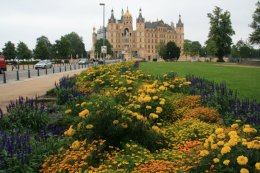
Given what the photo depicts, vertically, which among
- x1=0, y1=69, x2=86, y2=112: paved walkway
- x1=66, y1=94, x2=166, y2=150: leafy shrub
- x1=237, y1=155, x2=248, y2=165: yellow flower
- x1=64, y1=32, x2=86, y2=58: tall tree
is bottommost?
x1=0, y1=69, x2=86, y2=112: paved walkway

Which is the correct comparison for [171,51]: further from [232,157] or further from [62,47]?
[232,157]

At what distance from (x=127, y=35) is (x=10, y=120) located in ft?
577

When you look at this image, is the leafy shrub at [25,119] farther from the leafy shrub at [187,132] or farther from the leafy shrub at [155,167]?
the leafy shrub at [155,167]

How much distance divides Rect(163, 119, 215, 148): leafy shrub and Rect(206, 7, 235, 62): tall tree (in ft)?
266

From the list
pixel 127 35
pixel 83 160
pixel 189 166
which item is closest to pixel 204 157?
pixel 189 166

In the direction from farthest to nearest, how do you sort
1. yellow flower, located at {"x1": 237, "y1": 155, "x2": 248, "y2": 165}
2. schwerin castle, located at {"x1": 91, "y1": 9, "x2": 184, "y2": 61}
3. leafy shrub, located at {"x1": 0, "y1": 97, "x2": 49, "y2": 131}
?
schwerin castle, located at {"x1": 91, "y1": 9, "x2": 184, "y2": 61} < leafy shrub, located at {"x1": 0, "y1": 97, "x2": 49, "y2": 131} < yellow flower, located at {"x1": 237, "y1": 155, "x2": 248, "y2": 165}

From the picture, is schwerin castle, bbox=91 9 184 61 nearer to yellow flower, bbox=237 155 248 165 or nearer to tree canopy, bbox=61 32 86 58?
tree canopy, bbox=61 32 86 58

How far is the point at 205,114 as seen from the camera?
906 cm

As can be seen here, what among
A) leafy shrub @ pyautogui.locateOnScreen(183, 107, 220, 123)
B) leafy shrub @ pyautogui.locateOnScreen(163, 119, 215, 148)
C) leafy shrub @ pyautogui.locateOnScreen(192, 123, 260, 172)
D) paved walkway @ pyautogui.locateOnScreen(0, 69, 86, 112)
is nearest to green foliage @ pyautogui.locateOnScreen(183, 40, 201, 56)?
paved walkway @ pyautogui.locateOnScreen(0, 69, 86, 112)

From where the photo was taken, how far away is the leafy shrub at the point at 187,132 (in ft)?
23.0

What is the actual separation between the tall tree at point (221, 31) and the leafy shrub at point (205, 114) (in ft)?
261

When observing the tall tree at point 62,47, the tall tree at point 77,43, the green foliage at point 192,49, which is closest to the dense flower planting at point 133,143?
the tall tree at point 62,47

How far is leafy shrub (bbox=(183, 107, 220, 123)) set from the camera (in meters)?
8.95

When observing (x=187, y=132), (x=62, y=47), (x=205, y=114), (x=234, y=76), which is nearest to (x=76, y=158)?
(x=187, y=132)
